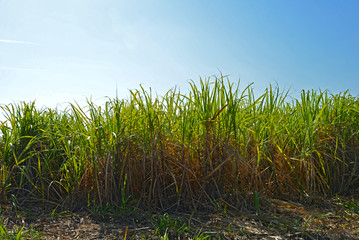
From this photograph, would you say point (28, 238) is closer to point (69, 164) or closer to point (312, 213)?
point (69, 164)

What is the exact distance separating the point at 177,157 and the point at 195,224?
1.95 ft

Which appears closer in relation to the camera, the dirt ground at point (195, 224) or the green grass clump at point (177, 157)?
the dirt ground at point (195, 224)

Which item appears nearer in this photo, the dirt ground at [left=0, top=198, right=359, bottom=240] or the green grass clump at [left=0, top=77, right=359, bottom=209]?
the dirt ground at [left=0, top=198, right=359, bottom=240]

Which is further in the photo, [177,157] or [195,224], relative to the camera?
[177,157]

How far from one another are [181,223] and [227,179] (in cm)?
62

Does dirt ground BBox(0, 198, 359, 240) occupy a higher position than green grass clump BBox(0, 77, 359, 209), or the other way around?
green grass clump BBox(0, 77, 359, 209)

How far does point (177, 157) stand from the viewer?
261cm

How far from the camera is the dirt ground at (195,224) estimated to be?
6.68ft

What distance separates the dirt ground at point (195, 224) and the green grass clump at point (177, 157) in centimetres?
17

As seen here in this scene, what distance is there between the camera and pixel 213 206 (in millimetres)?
2477

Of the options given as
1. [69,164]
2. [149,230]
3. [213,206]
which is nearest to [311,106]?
[213,206]

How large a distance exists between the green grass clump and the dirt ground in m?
0.17

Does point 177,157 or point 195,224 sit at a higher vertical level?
point 177,157

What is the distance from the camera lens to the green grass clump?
2502 millimetres
